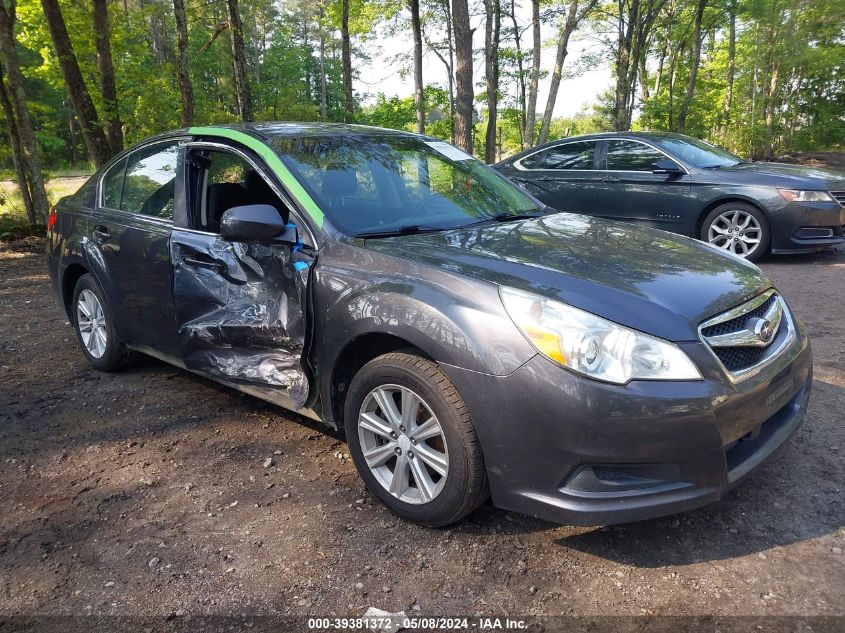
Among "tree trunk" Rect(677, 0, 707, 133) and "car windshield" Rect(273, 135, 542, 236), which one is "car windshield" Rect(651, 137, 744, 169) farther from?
"tree trunk" Rect(677, 0, 707, 133)

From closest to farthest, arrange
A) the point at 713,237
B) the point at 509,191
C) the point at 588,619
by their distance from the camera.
Answer: the point at 588,619
the point at 509,191
the point at 713,237

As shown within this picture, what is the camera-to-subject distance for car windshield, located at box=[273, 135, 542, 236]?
312cm

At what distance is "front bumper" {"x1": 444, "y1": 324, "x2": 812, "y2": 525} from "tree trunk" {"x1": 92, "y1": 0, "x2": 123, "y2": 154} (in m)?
11.2

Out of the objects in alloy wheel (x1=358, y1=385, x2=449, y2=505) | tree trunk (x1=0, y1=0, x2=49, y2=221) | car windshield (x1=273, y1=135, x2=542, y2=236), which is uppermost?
tree trunk (x1=0, y1=0, x2=49, y2=221)

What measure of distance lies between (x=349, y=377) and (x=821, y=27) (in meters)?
28.2

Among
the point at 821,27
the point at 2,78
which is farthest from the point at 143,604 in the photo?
the point at 821,27

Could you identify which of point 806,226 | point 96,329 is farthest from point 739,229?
point 96,329

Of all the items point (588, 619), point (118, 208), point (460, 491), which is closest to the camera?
point (588, 619)

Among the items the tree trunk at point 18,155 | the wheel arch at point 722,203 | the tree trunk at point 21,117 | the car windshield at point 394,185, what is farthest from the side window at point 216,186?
the tree trunk at point 18,155

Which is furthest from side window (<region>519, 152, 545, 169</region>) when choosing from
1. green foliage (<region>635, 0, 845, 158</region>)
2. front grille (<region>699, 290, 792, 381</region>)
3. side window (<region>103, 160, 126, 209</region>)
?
green foliage (<region>635, 0, 845, 158</region>)

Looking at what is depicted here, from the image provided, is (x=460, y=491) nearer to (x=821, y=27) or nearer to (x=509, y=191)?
(x=509, y=191)

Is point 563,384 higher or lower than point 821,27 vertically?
lower

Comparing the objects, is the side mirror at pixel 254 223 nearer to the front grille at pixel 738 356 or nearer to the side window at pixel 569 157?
the front grille at pixel 738 356

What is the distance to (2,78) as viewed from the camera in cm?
1046
